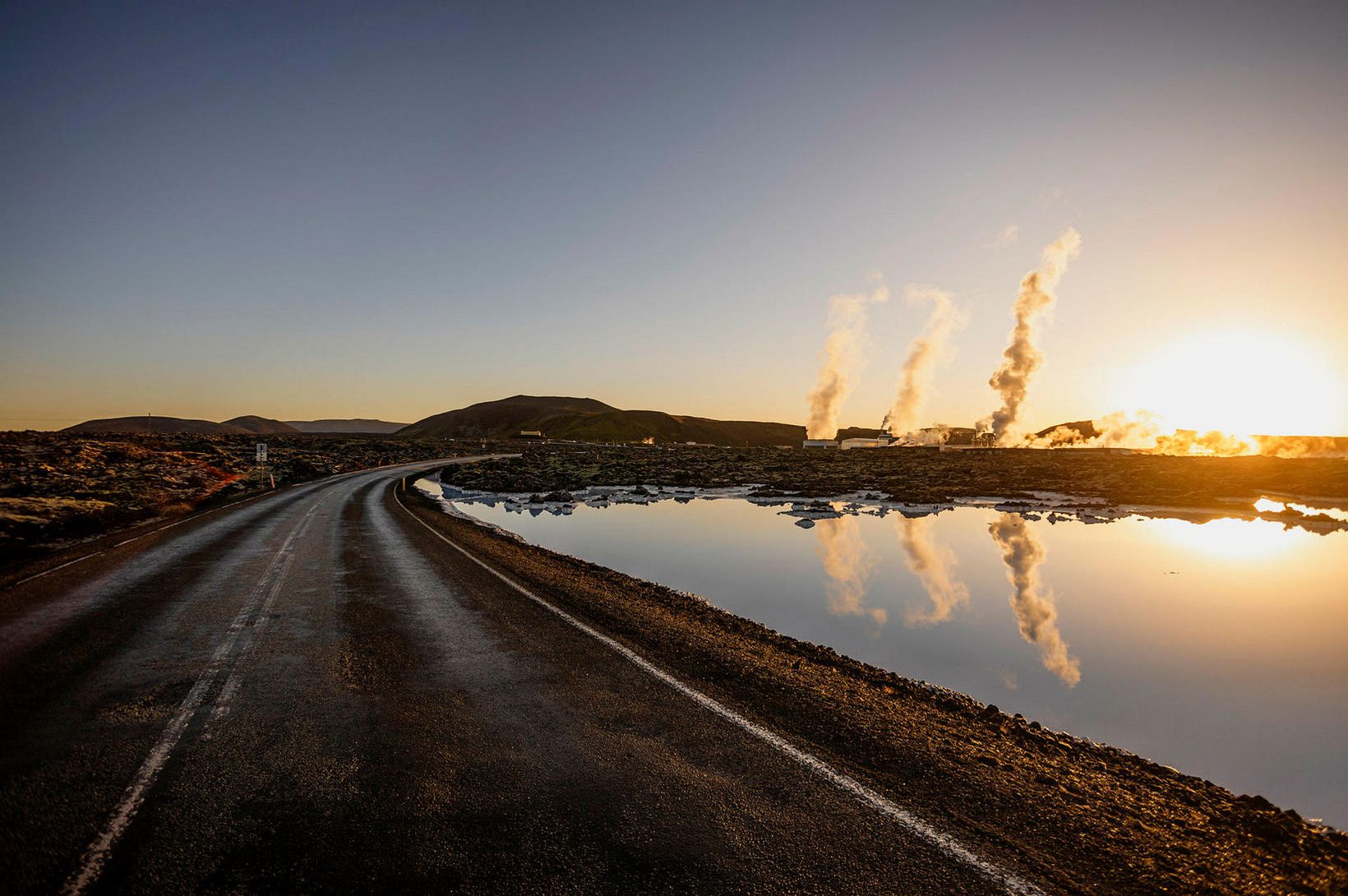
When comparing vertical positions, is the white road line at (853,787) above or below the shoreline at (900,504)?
above

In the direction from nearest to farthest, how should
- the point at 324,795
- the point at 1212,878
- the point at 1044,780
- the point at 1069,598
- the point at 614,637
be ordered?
the point at 1212,878
the point at 324,795
the point at 1044,780
the point at 614,637
the point at 1069,598

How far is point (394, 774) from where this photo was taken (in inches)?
212

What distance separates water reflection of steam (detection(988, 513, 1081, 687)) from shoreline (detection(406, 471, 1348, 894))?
9.89 feet

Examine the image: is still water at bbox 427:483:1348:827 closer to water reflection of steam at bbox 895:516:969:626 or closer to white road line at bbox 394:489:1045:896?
water reflection of steam at bbox 895:516:969:626

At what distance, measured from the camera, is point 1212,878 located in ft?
14.2

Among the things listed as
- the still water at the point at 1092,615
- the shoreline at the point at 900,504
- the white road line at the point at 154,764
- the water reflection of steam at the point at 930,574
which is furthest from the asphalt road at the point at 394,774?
the shoreline at the point at 900,504

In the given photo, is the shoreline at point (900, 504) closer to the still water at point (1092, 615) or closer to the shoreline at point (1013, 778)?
the still water at point (1092, 615)

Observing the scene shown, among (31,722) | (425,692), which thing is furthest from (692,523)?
(31,722)

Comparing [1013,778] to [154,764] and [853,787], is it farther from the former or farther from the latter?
[154,764]

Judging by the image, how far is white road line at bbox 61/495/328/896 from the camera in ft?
13.4

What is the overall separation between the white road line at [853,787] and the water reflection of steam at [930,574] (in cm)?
676

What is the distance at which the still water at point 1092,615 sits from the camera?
7551 mm

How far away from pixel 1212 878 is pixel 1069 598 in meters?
11.6

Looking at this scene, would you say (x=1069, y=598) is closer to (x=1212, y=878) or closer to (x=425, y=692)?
(x=1212, y=878)
